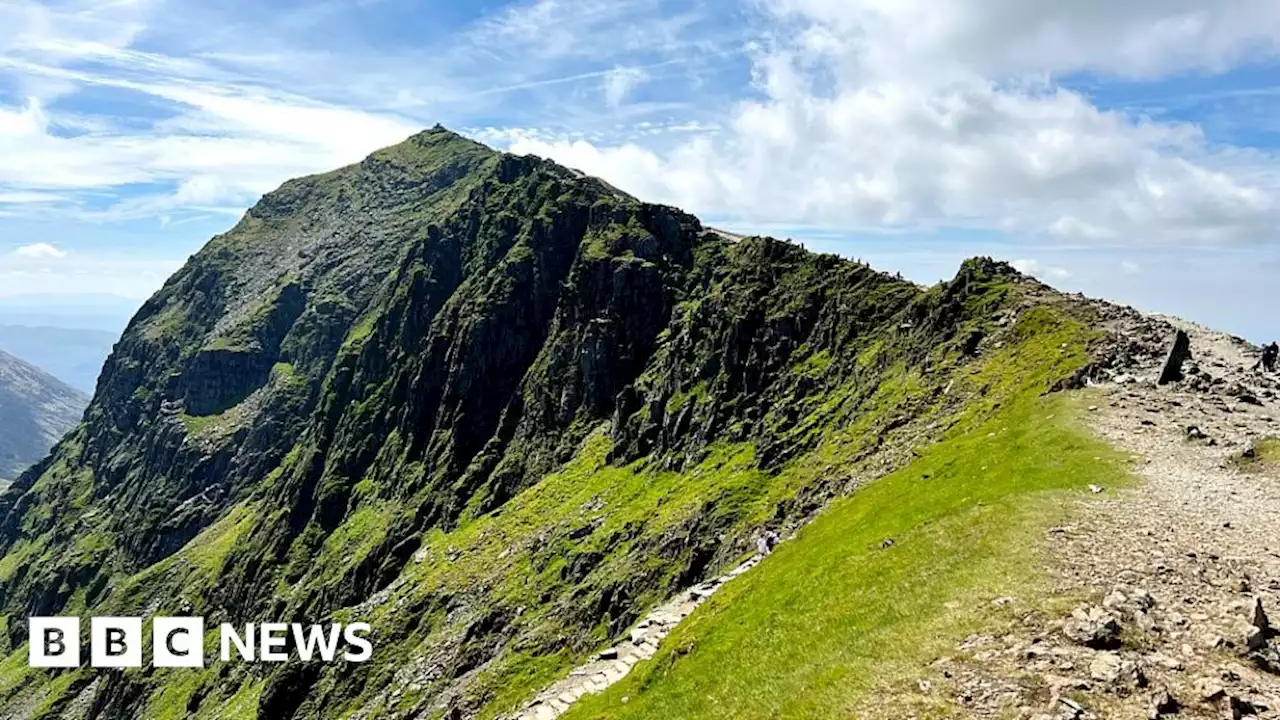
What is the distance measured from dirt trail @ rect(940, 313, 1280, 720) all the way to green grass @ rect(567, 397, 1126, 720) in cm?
190

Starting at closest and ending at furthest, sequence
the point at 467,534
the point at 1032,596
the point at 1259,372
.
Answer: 1. the point at 1032,596
2. the point at 1259,372
3. the point at 467,534

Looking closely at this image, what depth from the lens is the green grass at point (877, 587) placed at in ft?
98.9

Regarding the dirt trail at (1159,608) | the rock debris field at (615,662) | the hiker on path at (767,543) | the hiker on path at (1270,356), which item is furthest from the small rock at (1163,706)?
the hiker on path at (1270,356)

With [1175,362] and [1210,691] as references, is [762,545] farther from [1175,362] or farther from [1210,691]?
[1210,691]

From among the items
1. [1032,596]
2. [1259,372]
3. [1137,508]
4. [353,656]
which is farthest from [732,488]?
[353,656]

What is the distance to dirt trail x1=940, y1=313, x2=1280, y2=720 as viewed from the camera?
23641 mm

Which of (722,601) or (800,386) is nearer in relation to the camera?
(722,601)

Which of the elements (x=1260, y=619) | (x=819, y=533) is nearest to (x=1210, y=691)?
(x=1260, y=619)

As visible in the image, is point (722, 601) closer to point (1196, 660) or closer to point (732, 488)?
point (1196, 660)

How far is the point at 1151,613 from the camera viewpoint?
27953 millimetres

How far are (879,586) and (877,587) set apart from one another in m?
0.11

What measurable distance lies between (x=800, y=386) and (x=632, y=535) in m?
34.4

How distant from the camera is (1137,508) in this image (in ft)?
127

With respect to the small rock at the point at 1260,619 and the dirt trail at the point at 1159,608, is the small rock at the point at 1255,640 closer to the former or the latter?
the dirt trail at the point at 1159,608
